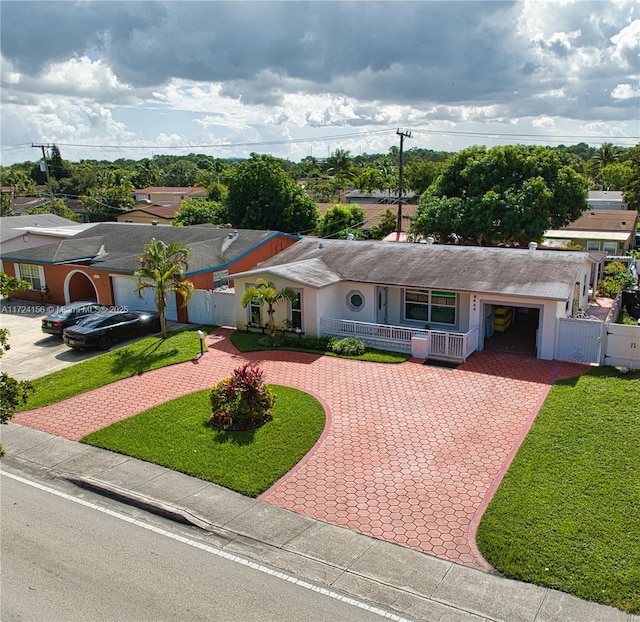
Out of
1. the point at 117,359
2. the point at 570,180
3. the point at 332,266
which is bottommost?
the point at 117,359

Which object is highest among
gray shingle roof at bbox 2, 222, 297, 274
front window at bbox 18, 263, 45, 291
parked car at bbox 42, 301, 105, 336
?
gray shingle roof at bbox 2, 222, 297, 274

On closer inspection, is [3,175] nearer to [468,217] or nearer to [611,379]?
[468,217]

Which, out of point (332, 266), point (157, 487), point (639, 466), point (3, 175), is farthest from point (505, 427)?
point (3, 175)

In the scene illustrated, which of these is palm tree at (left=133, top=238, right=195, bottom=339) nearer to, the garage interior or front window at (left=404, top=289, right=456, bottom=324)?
front window at (left=404, top=289, right=456, bottom=324)

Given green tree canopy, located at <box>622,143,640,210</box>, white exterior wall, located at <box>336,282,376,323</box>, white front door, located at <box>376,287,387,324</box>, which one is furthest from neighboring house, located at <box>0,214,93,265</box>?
green tree canopy, located at <box>622,143,640,210</box>

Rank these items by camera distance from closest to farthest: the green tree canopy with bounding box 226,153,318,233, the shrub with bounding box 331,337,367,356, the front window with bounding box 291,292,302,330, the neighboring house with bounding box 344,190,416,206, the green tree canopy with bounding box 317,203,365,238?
the shrub with bounding box 331,337,367,356 → the front window with bounding box 291,292,302,330 → the green tree canopy with bounding box 226,153,318,233 → the green tree canopy with bounding box 317,203,365,238 → the neighboring house with bounding box 344,190,416,206

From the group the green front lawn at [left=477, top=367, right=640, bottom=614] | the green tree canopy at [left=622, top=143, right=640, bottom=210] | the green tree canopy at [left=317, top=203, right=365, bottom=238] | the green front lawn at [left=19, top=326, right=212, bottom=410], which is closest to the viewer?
the green front lawn at [left=477, top=367, right=640, bottom=614]
